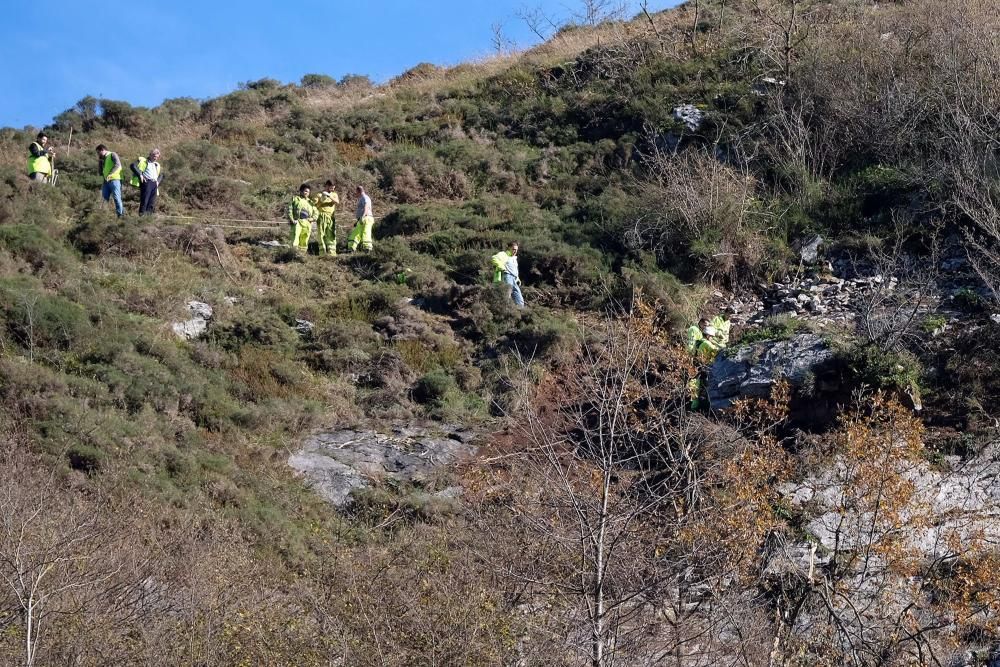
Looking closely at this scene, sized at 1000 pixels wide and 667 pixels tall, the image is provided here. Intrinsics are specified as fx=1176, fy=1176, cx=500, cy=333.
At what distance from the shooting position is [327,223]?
2419 cm

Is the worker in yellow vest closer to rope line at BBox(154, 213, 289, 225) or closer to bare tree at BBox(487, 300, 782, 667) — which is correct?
rope line at BBox(154, 213, 289, 225)

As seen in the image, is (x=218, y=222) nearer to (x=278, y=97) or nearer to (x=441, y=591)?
(x=278, y=97)

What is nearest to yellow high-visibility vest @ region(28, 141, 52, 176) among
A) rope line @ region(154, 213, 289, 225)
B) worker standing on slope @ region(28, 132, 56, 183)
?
worker standing on slope @ region(28, 132, 56, 183)

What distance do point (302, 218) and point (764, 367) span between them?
10.6 m

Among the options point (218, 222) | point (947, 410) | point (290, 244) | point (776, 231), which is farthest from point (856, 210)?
point (218, 222)

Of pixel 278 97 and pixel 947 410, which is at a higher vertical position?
pixel 278 97

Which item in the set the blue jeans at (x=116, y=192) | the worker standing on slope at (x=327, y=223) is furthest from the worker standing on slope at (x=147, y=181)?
the worker standing on slope at (x=327, y=223)

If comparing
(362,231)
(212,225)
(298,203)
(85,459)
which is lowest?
(85,459)

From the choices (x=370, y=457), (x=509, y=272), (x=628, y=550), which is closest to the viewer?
(x=628, y=550)

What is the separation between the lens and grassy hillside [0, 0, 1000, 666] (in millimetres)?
11516

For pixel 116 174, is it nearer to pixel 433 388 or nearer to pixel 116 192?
pixel 116 192

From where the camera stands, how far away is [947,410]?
1664 cm

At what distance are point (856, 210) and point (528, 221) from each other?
682 centimetres

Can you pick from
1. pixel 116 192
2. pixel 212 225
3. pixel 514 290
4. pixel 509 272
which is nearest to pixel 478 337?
pixel 514 290
